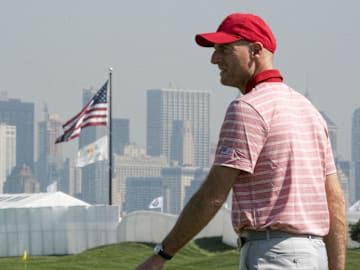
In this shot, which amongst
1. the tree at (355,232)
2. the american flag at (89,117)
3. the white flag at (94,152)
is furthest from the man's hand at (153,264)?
the white flag at (94,152)

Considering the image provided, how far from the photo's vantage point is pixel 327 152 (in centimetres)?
526

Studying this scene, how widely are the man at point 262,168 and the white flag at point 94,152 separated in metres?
43.1

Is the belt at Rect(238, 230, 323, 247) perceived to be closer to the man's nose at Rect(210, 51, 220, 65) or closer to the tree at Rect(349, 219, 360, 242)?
the man's nose at Rect(210, 51, 220, 65)

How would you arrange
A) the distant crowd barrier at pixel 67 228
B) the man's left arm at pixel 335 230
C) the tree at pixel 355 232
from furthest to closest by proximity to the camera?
the distant crowd barrier at pixel 67 228
the tree at pixel 355 232
the man's left arm at pixel 335 230

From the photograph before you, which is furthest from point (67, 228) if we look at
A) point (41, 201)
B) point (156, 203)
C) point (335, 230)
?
point (335, 230)

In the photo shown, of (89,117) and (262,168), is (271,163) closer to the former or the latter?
(262,168)

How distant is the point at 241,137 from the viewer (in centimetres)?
491

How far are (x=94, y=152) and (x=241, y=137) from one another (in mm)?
43979

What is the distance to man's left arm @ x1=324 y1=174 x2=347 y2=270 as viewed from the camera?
5.28m

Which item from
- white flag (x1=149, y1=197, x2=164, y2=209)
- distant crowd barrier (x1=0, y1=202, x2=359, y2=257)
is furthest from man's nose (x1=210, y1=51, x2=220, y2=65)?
white flag (x1=149, y1=197, x2=164, y2=209)

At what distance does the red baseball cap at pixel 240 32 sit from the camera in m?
5.09

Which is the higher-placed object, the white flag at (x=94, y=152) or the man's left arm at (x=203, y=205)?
the white flag at (x=94, y=152)

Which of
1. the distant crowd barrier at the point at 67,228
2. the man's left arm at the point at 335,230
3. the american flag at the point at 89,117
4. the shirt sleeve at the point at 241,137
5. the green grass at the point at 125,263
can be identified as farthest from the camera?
the american flag at the point at 89,117

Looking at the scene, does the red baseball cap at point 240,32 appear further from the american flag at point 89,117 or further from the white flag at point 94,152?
the white flag at point 94,152
